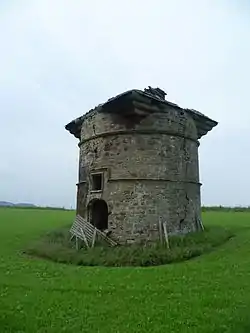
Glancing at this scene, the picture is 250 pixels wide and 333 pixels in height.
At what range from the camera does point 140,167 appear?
18984 millimetres

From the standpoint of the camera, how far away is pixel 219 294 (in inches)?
424

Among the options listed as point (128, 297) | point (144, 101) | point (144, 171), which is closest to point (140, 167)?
point (144, 171)

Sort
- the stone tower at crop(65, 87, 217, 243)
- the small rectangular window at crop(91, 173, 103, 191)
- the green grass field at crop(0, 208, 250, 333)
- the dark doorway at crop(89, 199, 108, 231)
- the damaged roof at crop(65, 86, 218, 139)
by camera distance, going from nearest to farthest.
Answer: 1. the green grass field at crop(0, 208, 250, 333)
2. the damaged roof at crop(65, 86, 218, 139)
3. the stone tower at crop(65, 87, 217, 243)
4. the small rectangular window at crop(91, 173, 103, 191)
5. the dark doorway at crop(89, 199, 108, 231)

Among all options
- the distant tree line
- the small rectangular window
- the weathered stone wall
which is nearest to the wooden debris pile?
the weathered stone wall

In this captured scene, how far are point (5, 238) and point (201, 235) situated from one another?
1150cm

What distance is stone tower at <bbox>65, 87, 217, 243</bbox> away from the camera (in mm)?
18578

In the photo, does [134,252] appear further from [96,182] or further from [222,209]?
[222,209]

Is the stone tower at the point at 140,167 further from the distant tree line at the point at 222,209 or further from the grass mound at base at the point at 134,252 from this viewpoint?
the distant tree line at the point at 222,209

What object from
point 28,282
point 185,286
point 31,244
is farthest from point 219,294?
point 31,244

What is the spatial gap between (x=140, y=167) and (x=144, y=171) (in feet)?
0.82

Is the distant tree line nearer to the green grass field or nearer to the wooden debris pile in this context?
the wooden debris pile

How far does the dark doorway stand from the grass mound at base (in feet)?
5.31

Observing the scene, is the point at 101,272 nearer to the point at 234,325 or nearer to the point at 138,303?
the point at 138,303

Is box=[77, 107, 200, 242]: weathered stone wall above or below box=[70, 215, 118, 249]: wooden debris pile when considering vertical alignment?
above
